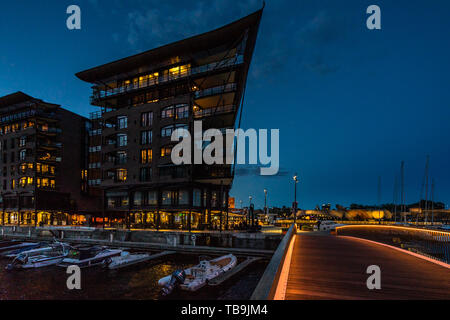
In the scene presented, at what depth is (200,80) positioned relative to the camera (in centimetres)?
5009

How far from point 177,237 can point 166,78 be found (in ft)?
103

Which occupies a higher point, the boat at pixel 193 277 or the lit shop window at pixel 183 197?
the lit shop window at pixel 183 197

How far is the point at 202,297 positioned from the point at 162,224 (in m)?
33.9

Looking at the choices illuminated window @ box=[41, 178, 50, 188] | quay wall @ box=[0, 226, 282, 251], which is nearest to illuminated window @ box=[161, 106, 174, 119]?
quay wall @ box=[0, 226, 282, 251]

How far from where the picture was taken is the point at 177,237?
114 ft

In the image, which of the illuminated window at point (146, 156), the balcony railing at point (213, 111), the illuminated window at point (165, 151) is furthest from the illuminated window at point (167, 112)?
the illuminated window at point (146, 156)

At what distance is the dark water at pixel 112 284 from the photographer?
16.0m

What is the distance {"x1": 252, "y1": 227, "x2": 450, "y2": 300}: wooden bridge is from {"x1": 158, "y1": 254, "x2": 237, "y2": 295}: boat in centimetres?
805

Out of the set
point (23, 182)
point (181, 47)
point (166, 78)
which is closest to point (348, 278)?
point (181, 47)

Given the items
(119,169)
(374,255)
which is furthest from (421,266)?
(119,169)

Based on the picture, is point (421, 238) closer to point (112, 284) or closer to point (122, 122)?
point (112, 284)

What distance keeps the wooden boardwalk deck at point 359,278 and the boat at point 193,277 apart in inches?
317

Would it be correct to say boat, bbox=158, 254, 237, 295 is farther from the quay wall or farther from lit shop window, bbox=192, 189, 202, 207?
lit shop window, bbox=192, 189, 202, 207

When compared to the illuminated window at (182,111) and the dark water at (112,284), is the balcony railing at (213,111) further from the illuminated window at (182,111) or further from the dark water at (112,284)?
the dark water at (112,284)
